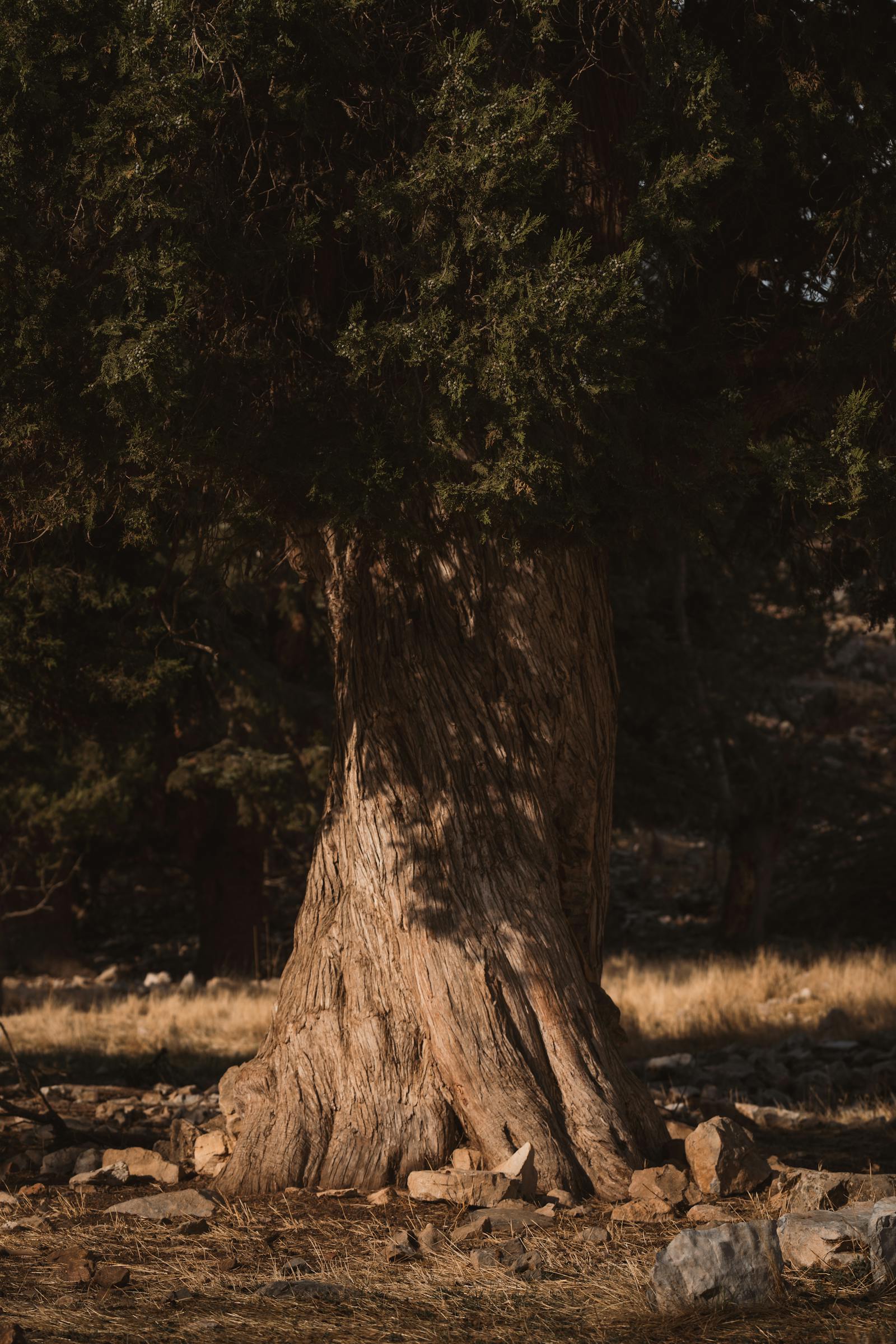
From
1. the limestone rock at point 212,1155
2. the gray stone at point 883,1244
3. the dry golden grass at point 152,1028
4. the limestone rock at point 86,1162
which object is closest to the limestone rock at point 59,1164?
the limestone rock at point 86,1162

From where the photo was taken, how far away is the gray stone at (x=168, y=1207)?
221 inches

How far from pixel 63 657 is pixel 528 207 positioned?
4.30 metres

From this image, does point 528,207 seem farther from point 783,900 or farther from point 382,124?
point 783,900

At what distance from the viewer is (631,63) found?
6.11 metres

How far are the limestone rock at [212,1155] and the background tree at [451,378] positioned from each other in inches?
5.4

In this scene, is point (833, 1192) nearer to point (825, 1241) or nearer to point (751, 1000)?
point (825, 1241)

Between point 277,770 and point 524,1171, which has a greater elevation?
point 277,770

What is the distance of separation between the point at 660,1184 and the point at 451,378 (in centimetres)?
360

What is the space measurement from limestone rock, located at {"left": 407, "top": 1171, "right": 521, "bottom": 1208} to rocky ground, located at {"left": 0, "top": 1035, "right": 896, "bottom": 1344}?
1cm

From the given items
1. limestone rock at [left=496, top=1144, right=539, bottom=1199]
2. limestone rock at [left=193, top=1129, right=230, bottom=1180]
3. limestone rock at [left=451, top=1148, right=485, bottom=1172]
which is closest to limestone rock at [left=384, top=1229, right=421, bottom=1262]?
limestone rock at [left=496, top=1144, right=539, bottom=1199]

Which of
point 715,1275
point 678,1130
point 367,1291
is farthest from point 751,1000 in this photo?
point 715,1275

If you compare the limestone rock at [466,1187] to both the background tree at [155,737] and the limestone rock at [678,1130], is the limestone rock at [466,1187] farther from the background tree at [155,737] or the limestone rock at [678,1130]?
the background tree at [155,737]

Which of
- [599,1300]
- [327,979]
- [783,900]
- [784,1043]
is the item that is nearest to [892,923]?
[783,900]

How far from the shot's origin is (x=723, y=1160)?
5.82 meters
